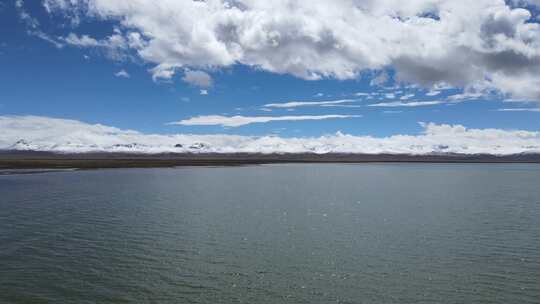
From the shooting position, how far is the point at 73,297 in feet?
59.6

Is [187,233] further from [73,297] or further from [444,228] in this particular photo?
[444,228]

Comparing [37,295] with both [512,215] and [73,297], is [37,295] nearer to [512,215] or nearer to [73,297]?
[73,297]

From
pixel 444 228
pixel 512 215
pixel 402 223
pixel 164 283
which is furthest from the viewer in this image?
pixel 512 215

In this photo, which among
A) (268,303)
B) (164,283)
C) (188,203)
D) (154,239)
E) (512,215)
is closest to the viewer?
(268,303)

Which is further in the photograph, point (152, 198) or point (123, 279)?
point (152, 198)

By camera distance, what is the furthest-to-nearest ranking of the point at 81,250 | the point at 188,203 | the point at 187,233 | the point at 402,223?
1. the point at 188,203
2. the point at 402,223
3. the point at 187,233
4. the point at 81,250

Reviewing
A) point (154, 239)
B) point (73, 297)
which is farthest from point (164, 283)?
point (154, 239)

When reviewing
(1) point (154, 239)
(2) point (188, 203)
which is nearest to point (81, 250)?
(1) point (154, 239)

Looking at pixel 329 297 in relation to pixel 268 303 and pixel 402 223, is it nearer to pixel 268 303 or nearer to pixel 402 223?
pixel 268 303

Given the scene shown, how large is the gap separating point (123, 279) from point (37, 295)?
12.4ft

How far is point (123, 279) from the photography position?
20.5 metres

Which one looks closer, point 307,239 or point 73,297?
point 73,297

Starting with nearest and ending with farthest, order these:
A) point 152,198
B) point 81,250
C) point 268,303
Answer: point 268,303, point 81,250, point 152,198

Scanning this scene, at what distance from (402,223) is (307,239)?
37.0 feet
